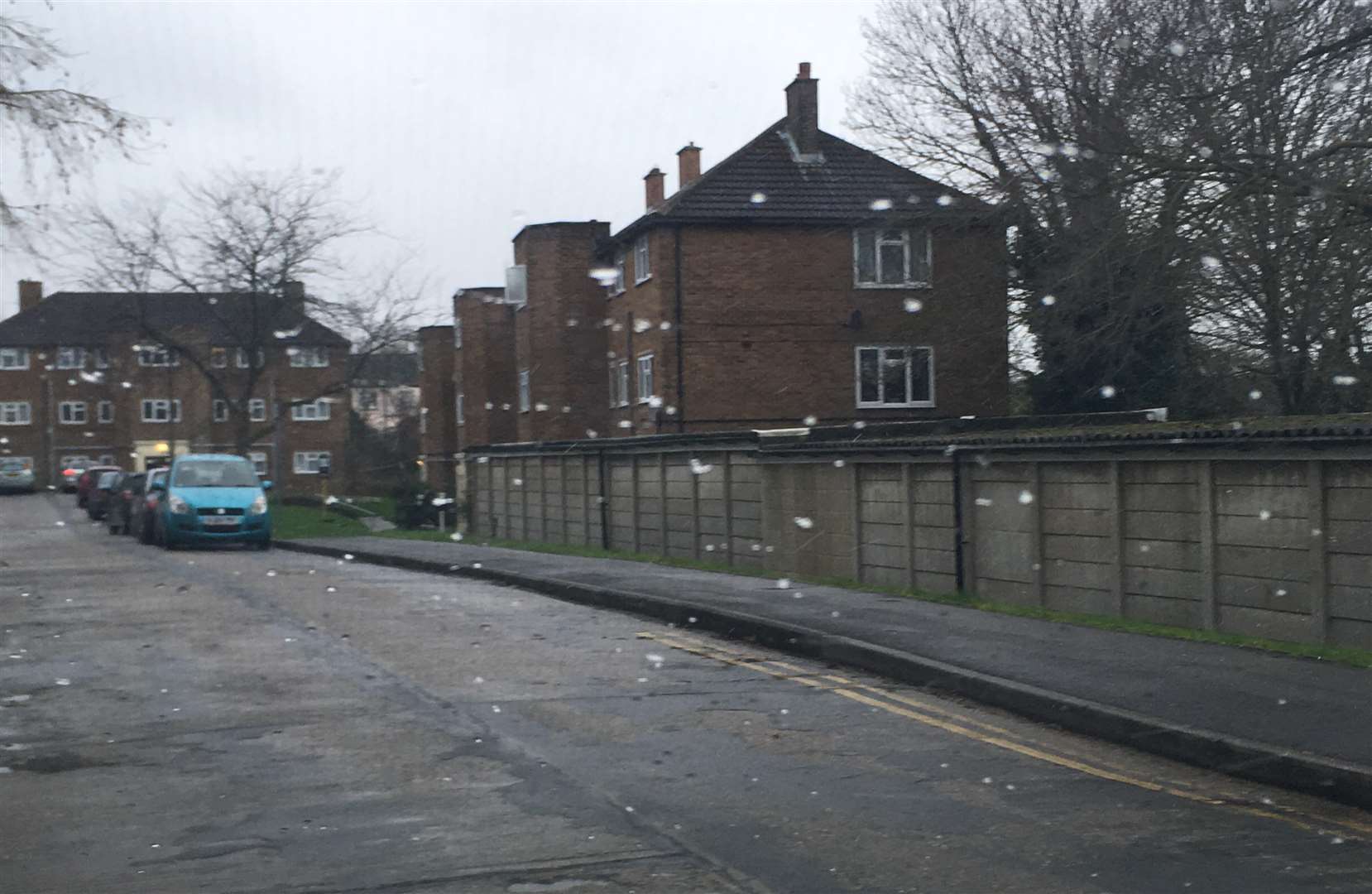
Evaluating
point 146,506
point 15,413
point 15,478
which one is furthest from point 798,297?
point 15,413

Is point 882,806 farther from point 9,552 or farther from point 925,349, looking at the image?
point 925,349

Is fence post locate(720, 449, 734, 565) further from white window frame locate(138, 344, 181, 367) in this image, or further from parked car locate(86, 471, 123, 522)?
white window frame locate(138, 344, 181, 367)

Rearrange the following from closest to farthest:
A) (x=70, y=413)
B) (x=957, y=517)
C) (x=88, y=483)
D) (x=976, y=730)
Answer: (x=976, y=730), (x=957, y=517), (x=88, y=483), (x=70, y=413)

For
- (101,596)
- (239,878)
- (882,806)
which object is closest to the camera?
(239,878)

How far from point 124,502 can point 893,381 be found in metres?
19.1

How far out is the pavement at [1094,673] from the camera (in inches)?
284

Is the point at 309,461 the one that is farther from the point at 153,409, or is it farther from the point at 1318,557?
the point at 1318,557

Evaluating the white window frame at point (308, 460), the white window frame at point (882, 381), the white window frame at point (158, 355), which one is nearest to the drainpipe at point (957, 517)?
the white window frame at point (882, 381)

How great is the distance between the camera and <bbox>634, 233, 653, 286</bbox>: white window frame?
37.3 meters

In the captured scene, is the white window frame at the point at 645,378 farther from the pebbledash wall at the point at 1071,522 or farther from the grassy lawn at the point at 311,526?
the pebbledash wall at the point at 1071,522

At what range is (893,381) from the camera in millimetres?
36688

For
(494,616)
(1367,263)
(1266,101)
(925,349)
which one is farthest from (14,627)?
(925,349)

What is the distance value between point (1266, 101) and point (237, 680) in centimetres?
1184

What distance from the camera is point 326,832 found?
606 cm
